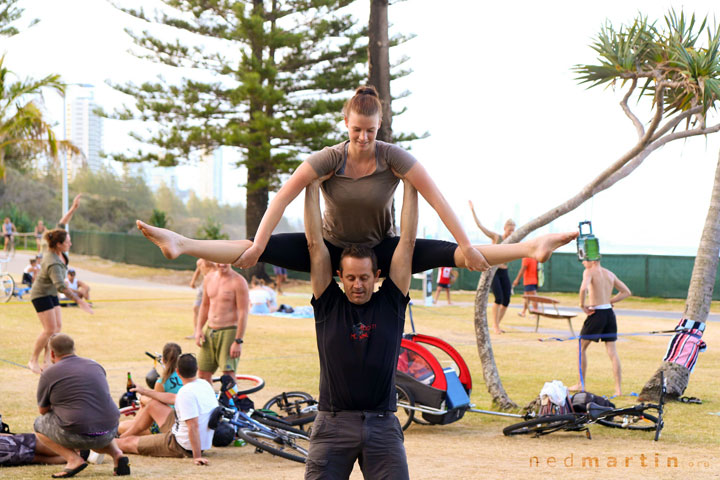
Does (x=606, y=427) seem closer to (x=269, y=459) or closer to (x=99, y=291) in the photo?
(x=269, y=459)

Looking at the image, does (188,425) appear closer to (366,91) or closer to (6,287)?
(366,91)

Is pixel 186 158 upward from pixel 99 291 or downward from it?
upward

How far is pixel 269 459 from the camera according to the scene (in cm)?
729

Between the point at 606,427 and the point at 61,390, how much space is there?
221 inches

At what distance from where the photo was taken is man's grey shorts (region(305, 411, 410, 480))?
3963 mm

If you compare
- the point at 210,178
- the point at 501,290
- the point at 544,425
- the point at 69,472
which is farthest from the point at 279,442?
the point at 210,178

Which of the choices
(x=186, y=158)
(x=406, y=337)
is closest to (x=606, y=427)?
(x=406, y=337)

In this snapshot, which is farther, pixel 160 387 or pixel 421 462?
pixel 160 387

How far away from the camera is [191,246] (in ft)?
12.5

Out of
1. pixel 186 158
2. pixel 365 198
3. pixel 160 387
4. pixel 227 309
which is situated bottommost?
pixel 160 387

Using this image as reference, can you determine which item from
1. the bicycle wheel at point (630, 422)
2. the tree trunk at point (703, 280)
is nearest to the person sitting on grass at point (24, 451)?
the bicycle wheel at point (630, 422)

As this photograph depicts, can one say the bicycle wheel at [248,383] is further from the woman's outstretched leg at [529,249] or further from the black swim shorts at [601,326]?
the woman's outstretched leg at [529,249]

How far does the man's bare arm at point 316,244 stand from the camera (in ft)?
13.8

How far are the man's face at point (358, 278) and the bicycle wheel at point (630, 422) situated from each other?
5.21 m
